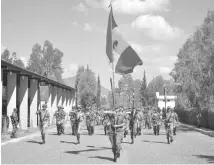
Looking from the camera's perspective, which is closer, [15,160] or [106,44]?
[15,160]

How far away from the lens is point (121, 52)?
42.6 feet

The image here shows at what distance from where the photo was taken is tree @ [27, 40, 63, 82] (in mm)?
80250

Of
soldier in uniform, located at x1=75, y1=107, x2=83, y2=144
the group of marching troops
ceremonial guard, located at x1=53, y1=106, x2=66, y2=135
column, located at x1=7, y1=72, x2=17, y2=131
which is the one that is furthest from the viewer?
column, located at x1=7, y1=72, x2=17, y2=131

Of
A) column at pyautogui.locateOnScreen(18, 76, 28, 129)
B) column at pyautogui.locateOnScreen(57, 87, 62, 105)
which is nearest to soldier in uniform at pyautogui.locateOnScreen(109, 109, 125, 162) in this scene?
column at pyautogui.locateOnScreen(18, 76, 28, 129)

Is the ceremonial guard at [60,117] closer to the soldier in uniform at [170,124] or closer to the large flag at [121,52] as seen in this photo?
the soldier in uniform at [170,124]

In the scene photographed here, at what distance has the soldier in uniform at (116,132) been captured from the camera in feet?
37.5

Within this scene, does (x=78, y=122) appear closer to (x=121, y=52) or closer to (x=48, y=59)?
(x=121, y=52)

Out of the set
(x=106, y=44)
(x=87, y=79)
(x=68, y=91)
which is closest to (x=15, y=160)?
(x=106, y=44)

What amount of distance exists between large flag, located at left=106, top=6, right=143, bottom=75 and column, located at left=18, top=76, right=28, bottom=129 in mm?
16612

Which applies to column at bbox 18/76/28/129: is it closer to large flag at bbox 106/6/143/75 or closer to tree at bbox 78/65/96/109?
large flag at bbox 106/6/143/75

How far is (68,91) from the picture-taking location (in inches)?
2115

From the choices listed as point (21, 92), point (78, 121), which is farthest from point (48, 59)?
point (78, 121)

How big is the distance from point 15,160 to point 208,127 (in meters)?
21.0

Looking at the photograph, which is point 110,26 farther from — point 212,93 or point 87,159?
point 212,93
